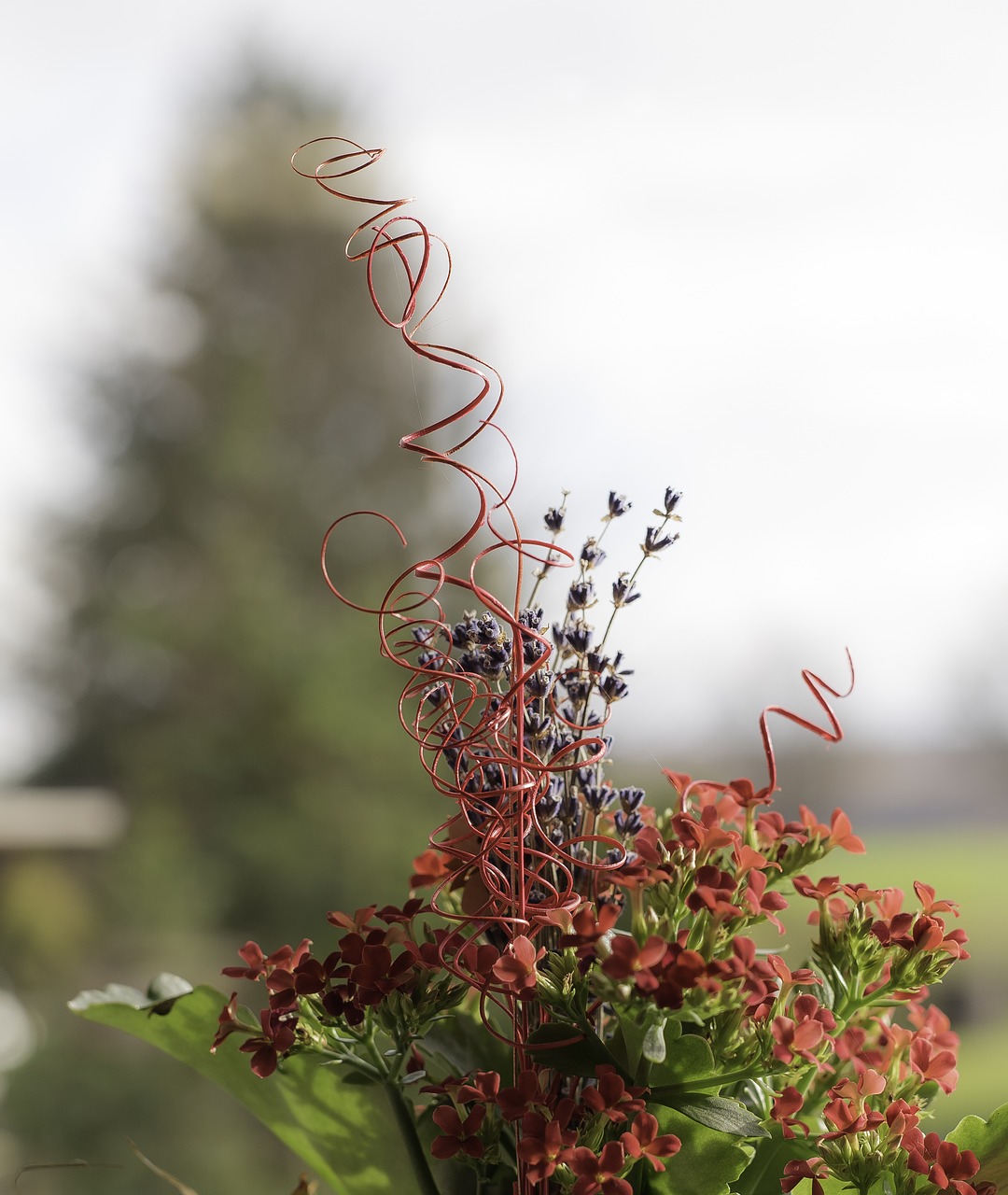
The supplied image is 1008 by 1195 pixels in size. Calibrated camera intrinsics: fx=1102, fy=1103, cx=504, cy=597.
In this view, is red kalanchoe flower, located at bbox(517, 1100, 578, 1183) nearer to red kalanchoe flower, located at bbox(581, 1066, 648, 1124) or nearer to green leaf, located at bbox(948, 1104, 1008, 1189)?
red kalanchoe flower, located at bbox(581, 1066, 648, 1124)

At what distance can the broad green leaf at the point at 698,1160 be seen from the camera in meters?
0.29

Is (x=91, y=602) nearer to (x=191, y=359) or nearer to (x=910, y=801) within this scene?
(x=191, y=359)

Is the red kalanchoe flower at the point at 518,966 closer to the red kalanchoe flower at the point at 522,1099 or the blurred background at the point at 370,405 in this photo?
the red kalanchoe flower at the point at 522,1099

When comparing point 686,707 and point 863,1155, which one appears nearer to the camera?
point 863,1155

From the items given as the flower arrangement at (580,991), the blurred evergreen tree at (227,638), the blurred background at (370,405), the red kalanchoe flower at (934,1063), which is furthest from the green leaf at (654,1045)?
the blurred evergreen tree at (227,638)

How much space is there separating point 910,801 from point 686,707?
66 centimetres

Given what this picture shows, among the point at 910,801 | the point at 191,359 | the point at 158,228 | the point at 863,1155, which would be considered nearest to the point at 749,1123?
the point at 863,1155

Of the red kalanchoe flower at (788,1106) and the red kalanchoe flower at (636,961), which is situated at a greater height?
the red kalanchoe flower at (636,961)

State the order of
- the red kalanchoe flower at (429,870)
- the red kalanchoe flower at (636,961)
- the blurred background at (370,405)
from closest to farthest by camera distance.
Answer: the red kalanchoe flower at (636,961)
the red kalanchoe flower at (429,870)
the blurred background at (370,405)

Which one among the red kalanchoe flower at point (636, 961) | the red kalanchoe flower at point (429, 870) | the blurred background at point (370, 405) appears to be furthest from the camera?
the blurred background at point (370, 405)

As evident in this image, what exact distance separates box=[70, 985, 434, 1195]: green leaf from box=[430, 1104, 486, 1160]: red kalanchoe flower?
0.06 m

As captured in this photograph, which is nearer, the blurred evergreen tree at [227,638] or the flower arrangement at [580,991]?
the flower arrangement at [580,991]

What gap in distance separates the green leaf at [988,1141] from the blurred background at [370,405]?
2761 mm

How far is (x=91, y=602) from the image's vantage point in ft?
14.0
